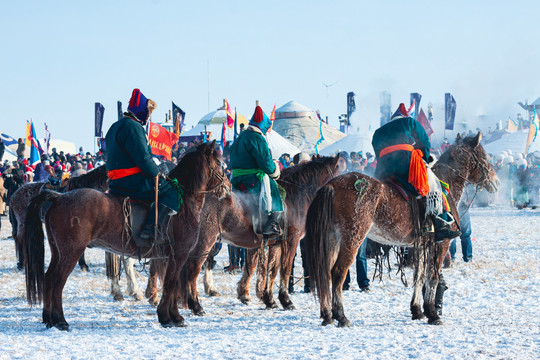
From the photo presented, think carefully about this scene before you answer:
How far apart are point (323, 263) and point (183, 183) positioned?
186cm

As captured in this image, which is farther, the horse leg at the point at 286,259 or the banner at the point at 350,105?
the banner at the point at 350,105

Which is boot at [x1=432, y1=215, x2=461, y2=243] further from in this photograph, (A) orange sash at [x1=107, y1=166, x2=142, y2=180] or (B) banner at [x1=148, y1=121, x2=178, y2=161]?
(B) banner at [x1=148, y1=121, x2=178, y2=161]

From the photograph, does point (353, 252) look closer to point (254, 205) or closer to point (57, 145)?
point (254, 205)

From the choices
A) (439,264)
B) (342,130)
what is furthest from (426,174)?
(342,130)

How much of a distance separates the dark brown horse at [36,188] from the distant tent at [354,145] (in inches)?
1083

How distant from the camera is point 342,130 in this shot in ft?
224

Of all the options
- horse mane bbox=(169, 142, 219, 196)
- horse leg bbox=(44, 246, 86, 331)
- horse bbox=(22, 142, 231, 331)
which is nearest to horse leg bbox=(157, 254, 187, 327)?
horse bbox=(22, 142, 231, 331)

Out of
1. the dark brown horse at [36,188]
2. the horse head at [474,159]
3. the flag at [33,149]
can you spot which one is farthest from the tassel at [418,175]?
the flag at [33,149]

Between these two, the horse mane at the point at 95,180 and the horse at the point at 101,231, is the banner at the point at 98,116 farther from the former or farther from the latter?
→ the horse at the point at 101,231

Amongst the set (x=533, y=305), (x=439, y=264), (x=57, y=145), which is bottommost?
(x=533, y=305)

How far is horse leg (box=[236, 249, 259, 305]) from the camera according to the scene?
30.8ft

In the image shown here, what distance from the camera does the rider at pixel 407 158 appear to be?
775 centimetres

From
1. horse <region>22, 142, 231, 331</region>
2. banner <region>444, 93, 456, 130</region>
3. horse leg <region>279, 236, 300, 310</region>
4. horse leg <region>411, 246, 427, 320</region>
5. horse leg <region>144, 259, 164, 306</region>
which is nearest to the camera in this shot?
horse <region>22, 142, 231, 331</region>

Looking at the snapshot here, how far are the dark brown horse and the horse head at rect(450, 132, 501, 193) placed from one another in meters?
4.96
